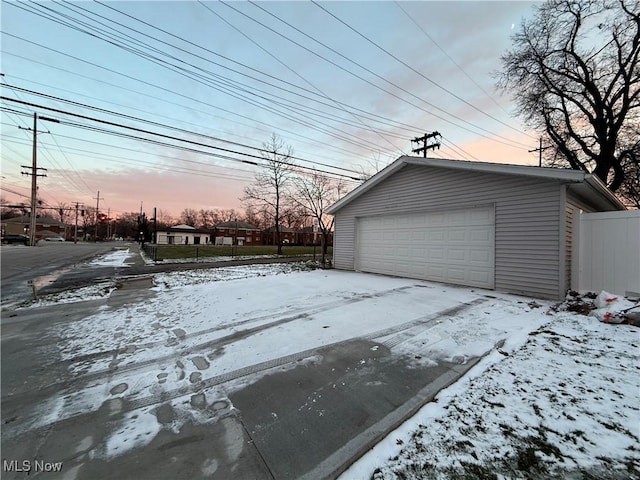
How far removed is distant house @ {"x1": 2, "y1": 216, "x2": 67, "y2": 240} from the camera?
59.6 meters

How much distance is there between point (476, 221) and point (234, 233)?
5648 cm

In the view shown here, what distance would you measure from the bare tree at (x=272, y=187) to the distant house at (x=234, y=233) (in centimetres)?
3332

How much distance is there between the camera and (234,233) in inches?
2335

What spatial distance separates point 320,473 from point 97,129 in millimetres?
11384

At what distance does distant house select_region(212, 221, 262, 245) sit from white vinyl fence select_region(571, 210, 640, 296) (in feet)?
186

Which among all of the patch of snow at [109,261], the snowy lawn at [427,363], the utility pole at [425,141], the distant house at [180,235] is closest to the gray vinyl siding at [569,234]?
the snowy lawn at [427,363]

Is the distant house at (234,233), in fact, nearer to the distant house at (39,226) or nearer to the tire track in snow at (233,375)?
the distant house at (39,226)

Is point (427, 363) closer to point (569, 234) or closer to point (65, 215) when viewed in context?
point (569, 234)

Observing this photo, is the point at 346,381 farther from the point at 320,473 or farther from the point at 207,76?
the point at 207,76

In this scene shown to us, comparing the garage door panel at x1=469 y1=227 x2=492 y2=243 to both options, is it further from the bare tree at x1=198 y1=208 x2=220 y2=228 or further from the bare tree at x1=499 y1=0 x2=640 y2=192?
the bare tree at x1=198 y1=208 x2=220 y2=228

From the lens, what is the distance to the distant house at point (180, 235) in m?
55.1

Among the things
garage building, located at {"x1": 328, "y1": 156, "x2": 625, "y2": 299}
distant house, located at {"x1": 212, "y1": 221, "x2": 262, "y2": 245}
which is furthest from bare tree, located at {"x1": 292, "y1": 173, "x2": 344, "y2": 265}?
distant house, located at {"x1": 212, "y1": 221, "x2": 262, "y2": 245}

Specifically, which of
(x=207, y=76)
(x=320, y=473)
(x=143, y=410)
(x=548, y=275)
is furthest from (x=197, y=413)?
(x=207, y=76)

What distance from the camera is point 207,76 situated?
9141mm
